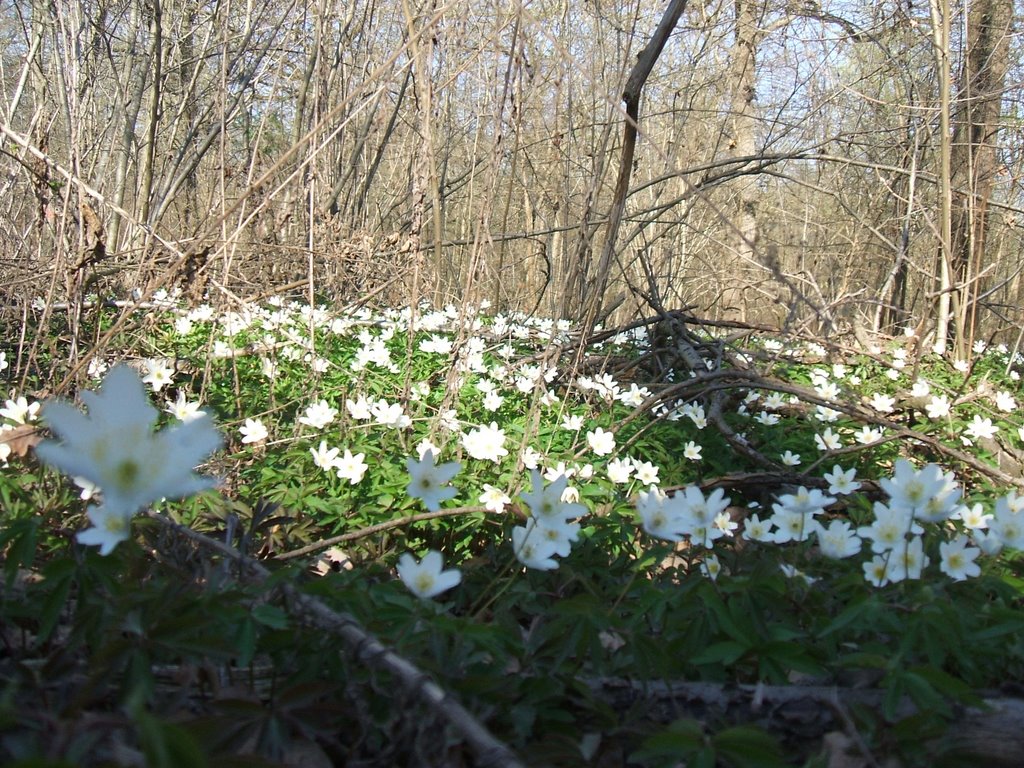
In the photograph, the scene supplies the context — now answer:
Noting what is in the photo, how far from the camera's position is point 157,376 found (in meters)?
3.12

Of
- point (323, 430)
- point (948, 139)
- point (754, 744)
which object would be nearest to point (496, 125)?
point (323, 430)

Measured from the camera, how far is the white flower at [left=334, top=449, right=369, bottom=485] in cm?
237

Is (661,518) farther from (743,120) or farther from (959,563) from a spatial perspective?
(743,120)

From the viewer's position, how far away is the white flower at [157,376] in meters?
3.08

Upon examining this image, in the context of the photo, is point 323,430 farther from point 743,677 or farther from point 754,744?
point 754,744

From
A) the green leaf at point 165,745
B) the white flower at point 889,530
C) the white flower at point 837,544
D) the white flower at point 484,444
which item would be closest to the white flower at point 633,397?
the white flower at point 484,444

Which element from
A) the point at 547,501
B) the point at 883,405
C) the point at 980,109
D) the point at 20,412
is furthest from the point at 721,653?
the point at 980,109

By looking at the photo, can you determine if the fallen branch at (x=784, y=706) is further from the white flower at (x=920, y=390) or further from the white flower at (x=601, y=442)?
the white flower at (x=920, y=390)

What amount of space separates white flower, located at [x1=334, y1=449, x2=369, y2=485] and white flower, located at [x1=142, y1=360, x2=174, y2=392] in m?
1.08

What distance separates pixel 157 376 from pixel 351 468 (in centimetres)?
121

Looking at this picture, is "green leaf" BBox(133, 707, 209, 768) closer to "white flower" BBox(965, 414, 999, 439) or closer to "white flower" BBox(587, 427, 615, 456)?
"white flower" BBox(587, 427, 615, 456)

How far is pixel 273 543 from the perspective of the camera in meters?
2.11

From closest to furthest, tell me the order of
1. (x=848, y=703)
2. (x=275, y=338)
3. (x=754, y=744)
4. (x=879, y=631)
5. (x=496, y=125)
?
(x=754, y=744) → (x=848, y=703) → (x=879, y=631) → (x=496, y=125) → (x=275, y=338)

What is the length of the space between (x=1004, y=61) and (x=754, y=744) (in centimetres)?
692
